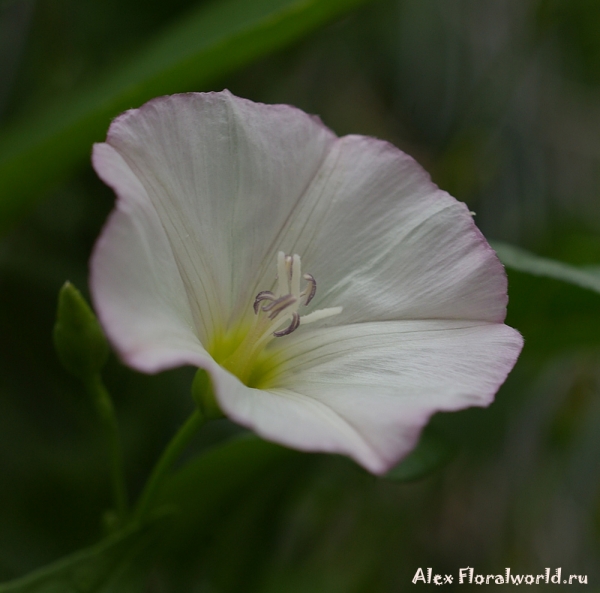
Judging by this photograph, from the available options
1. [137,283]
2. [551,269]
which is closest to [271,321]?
[137,283]

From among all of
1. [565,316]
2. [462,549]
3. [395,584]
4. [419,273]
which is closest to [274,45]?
[419,273]

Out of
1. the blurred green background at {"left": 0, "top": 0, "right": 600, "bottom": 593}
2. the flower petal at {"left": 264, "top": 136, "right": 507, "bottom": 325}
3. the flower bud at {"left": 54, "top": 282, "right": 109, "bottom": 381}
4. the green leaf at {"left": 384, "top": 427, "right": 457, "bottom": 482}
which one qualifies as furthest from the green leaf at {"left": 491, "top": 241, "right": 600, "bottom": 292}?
the flower bud at {"left": 54, "top": 282, "right": 109, "bottom": 381}

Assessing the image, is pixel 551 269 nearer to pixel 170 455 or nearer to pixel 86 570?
pixel 170 455

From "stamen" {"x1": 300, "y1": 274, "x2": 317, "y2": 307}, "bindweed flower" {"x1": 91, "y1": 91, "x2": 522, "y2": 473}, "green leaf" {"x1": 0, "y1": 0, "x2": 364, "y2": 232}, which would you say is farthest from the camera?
"green leaf" {"x1": 0, "y1": 0, "x2": 364, "y2": 232}

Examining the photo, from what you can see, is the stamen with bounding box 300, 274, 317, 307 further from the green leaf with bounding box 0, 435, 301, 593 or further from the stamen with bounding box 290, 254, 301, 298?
the green leaf with bounding box 0, 435, 301, 593

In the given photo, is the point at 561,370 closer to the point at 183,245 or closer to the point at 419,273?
the point at 419,273

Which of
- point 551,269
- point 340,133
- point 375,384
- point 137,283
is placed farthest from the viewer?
point 340,133
